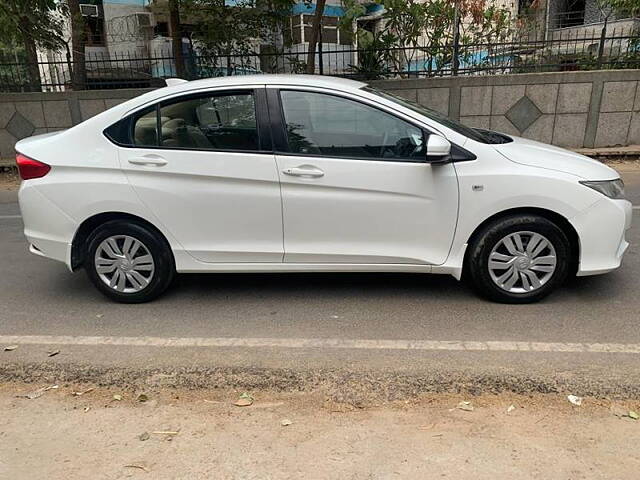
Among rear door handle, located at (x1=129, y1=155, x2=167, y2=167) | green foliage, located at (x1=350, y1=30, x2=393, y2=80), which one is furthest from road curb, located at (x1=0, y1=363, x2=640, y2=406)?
green foliage, located at (x1=350, y1=30, x2=393, y2=80)

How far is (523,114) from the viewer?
31.3 feet

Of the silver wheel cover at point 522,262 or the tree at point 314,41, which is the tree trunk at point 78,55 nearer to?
the tree at point 314,41

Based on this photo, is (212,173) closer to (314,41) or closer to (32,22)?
(314,41)

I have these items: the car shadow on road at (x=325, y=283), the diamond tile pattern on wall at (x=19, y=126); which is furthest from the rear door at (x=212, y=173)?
the diamond tile pattern on wall at (x=19, y=126)

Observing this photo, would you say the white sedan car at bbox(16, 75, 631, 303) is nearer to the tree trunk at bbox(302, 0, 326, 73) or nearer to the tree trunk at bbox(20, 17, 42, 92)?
the tree trunk at bbox(302, 0, 326, 73)

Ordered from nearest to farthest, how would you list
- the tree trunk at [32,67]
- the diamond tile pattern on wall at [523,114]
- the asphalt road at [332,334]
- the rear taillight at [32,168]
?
the asphalt road at [332,334], the rear taillight at [32,168], the diamond tile pattern on wall at [523,114], the tree trunk at [32,67]

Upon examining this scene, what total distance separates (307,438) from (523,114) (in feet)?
27.8

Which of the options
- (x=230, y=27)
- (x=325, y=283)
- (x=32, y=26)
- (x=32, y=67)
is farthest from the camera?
(x=230, y=27)

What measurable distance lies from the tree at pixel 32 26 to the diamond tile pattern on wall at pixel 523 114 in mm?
8440

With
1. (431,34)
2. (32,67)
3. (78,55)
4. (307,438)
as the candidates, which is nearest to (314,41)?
(431,34)

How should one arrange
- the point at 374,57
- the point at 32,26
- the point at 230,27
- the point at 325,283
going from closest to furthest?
the point at 325,283, the point at 32,26, the point at 374,57, the point at 230,27

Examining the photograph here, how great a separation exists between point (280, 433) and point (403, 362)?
948 millimetres

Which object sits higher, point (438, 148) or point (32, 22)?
point (32, 22)

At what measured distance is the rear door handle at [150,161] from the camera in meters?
3.92
